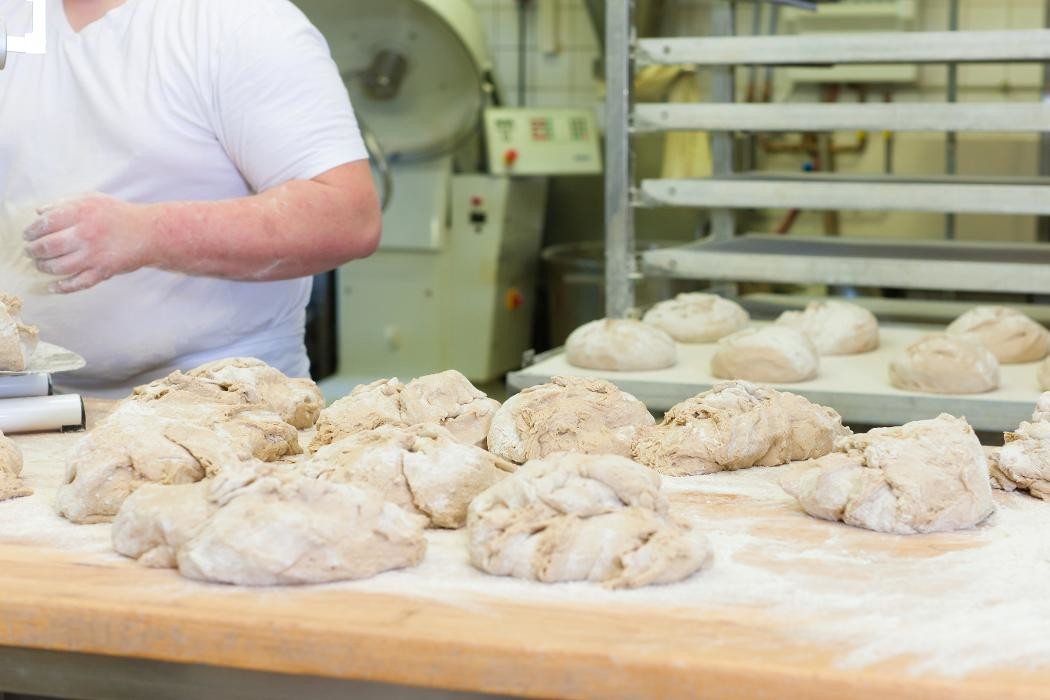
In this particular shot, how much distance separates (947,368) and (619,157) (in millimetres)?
929

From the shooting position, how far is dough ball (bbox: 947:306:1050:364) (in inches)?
102

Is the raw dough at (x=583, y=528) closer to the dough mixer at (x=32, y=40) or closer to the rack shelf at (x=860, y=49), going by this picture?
the dough mixer at (x=32, y=40)

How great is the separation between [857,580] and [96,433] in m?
0.81

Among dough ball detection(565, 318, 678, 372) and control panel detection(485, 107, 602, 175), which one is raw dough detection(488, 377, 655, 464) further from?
control panel detection(485, 107, 602, 175)

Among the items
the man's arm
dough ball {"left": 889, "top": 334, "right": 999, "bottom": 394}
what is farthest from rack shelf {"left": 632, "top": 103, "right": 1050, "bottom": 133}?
the man's arm

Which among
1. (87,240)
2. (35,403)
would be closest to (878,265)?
(87,240)

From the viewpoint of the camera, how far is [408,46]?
4.52 metres

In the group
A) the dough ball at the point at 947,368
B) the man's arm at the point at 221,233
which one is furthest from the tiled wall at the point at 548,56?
the man's arm at the point at 221,233

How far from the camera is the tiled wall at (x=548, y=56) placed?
5.23 m

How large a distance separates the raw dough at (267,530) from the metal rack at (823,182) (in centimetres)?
171

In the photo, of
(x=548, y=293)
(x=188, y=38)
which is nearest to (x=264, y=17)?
(x=188, y=38)

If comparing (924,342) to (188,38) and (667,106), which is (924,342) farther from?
(188,38)

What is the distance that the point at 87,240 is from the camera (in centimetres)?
186

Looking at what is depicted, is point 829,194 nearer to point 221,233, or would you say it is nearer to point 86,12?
point 221,233
